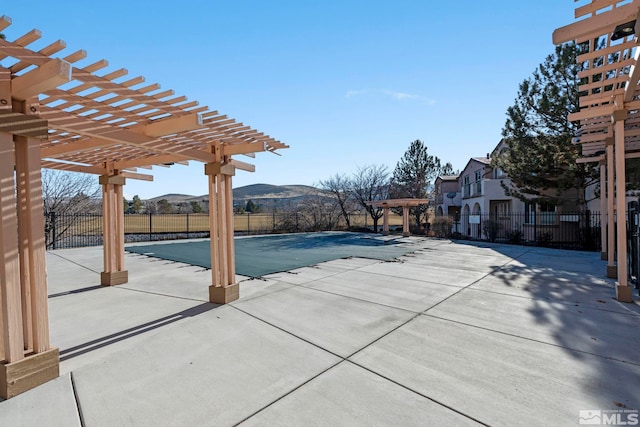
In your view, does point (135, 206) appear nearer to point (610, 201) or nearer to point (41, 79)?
point (41, 79)

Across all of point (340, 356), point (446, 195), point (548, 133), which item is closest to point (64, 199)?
point (340, 356)

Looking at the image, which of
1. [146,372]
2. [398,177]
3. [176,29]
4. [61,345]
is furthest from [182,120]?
[398,177]

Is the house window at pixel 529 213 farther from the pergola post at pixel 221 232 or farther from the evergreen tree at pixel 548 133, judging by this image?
the pergola post at pixel 221 232

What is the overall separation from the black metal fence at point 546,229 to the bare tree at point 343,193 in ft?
22.9

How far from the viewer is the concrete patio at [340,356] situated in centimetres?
212

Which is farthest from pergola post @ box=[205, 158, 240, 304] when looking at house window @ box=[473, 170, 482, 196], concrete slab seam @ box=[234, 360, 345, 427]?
house window @ box=[473, 170, 482, 196]

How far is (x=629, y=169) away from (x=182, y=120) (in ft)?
44.9

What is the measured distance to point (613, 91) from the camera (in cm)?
446

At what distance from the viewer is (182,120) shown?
3398mm

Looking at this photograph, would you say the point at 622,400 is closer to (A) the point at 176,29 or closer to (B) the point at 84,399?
(B) the point at 84,399

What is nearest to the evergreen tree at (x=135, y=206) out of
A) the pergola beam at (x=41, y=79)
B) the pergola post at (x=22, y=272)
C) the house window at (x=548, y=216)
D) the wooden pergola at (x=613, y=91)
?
the pergola post at (x=22, y=272)

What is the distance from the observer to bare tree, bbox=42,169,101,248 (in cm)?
1361

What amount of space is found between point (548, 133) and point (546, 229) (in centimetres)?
541

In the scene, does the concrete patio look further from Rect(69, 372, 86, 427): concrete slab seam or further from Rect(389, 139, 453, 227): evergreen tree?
Rect(389, 139, 453, 227): evergreen tree
